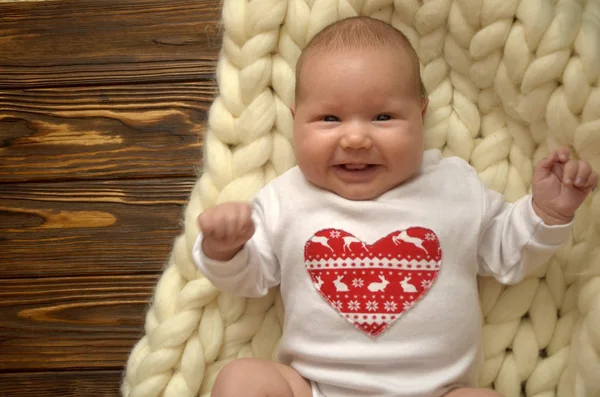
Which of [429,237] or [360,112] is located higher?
[360,112]

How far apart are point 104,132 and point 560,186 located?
0.72 meters

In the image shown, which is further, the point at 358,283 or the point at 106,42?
the point at 106,42

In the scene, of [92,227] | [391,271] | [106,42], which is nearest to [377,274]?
[391,271]

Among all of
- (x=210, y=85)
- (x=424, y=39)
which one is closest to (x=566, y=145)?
(x=424, y=39)

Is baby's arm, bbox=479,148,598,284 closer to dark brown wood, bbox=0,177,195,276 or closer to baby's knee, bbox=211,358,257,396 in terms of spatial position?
baby's knee, bbox=211,358,257,396

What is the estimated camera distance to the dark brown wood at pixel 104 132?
107 centimetres

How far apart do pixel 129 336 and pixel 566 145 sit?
2.33ft

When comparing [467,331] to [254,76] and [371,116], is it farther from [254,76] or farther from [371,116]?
[254,76]

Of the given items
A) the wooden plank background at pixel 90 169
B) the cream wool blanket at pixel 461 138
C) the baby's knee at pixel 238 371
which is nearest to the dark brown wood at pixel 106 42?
the wooden plank background at pixel 90 169

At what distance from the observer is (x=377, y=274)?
82 cm

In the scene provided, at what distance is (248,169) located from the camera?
3.06 ft

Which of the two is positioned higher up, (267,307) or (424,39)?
(424,39)

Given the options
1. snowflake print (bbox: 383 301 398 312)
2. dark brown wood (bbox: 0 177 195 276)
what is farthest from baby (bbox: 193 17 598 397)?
dark brown wood (bbox: 0 177 195 276)

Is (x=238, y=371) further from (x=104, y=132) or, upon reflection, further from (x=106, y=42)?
(x=106, y=42)
